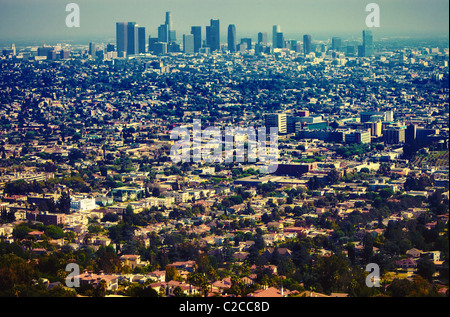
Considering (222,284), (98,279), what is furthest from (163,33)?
(98,279)

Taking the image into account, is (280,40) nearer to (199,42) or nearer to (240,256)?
(199,42)

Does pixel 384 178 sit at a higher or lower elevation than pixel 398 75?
lower

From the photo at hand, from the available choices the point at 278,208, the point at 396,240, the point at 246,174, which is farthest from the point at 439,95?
the point at 396,240

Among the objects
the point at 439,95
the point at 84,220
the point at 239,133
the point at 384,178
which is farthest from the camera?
the point at 439,95

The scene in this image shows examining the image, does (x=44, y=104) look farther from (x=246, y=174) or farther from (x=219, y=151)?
(x=246, y=174)

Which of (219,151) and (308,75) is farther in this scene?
(308,75)

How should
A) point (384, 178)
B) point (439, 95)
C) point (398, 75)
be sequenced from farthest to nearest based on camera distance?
point (398, 75), point (439, 95), point (384, 178)

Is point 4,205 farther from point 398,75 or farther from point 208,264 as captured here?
point 398,75
